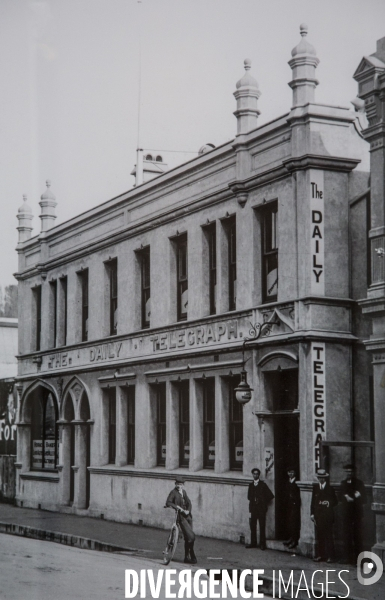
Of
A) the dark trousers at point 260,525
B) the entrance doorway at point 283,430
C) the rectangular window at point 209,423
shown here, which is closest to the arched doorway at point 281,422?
the entrance doorway at point 283,430

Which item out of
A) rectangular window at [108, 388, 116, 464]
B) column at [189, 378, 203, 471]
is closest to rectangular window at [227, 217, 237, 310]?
column at [189, 378, 203, 471]

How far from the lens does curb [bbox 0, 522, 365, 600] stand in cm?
1538

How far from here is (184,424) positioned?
2466 centimetres

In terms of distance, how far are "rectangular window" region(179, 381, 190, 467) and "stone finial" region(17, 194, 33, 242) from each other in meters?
12.7

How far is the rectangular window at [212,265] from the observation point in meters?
23.6

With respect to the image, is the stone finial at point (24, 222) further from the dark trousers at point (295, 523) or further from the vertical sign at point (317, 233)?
the dark trousers at point (295, 523)

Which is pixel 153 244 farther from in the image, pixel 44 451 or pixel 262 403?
pixel 44 451

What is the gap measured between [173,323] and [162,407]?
2313 millimetres

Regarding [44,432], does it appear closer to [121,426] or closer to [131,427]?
[121,426]

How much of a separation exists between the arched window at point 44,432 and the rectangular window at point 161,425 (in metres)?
7.21

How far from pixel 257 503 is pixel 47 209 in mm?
16449

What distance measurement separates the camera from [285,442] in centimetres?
2111

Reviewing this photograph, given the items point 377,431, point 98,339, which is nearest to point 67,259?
point 98,339

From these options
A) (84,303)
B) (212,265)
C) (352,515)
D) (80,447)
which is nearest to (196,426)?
(212,265)
